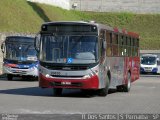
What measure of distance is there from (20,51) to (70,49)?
1467 cm

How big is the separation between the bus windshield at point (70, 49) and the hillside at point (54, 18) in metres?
26.4

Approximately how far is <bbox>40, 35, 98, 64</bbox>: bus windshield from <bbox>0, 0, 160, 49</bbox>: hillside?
1038 inches

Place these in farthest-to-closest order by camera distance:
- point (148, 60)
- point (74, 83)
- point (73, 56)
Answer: point (148, 60) < point (73, 56) < point (74, 83)

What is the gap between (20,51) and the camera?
36.8 m

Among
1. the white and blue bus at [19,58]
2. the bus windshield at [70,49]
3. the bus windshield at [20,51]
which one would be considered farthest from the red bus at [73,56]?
the bus windshield at [20,51]

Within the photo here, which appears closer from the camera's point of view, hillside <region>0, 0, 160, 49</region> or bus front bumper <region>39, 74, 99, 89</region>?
bus front bumper <region>39, 74, 99, 89</region>

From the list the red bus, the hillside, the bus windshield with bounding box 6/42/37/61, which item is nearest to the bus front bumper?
the red bus

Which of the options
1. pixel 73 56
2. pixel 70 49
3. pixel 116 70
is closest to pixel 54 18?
pixel 116 70

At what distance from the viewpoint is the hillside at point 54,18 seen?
177ft

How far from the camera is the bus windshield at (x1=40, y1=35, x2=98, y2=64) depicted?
22.3 meters

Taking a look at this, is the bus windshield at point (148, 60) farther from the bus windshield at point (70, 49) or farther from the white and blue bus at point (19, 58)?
the bus windshield at point (70, 49)

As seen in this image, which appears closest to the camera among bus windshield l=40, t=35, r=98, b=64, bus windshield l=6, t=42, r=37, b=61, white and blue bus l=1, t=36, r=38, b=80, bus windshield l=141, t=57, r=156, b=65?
bus windshield l=40, t=35, r=98, b=64

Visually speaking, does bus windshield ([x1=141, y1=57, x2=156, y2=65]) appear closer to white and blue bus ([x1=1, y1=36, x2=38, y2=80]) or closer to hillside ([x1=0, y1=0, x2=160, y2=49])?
hillside ([x1=0, y1=0, x2=160, y2=49])

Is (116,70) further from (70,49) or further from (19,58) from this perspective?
(19,58)
